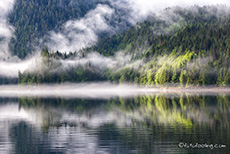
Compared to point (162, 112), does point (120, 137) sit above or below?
above

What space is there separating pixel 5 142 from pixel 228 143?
2904 cm

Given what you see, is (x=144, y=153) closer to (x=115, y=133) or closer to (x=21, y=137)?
(x=115, y=133)

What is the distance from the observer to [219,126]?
183ft

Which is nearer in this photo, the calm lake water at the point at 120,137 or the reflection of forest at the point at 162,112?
the calm lake water at the point at 120,137

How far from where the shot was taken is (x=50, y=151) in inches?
Result: 1612

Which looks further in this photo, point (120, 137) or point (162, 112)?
point (162, 112)

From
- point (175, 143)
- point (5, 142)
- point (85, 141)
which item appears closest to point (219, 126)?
point (175, 143)

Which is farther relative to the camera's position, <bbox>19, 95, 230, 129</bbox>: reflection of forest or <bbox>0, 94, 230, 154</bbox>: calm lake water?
<bbox>19, 95, 230, 129</bbox>: reflection of forest

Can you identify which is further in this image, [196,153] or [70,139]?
[70,139]

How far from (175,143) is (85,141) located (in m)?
12.1

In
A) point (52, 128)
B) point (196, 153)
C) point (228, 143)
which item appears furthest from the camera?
point (52, 128)

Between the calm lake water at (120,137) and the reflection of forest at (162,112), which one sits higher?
the calm lake water at (120,137)

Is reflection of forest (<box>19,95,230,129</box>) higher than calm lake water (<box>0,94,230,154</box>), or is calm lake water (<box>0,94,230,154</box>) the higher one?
calm lake water (<box>0,94,230,154</box>)

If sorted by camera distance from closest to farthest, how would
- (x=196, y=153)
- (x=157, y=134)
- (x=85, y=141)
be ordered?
(x=196, y=153), (x=85, y=141), (x=157, y=134)
